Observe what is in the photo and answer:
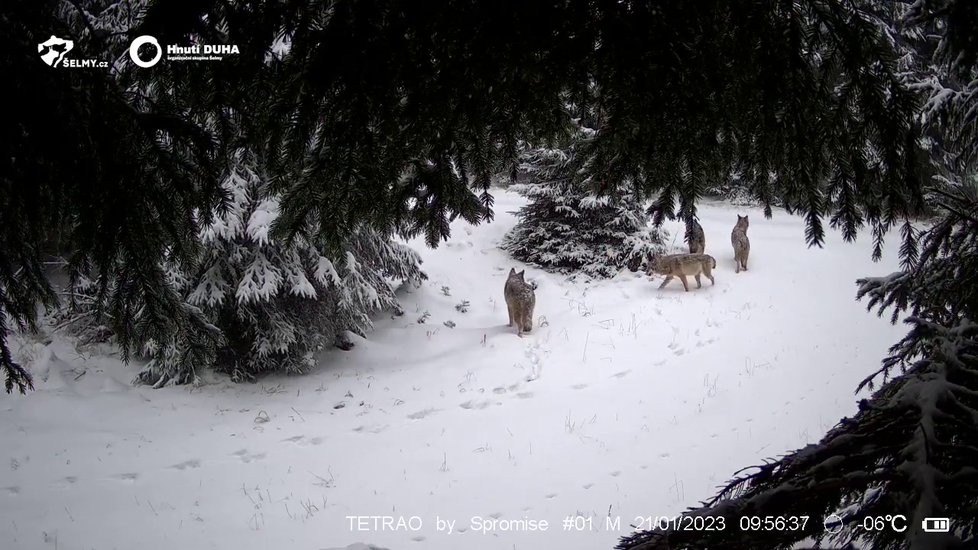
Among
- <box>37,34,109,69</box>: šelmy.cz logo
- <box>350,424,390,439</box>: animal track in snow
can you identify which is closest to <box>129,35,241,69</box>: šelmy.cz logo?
<box>37,34,109,69</box>: šelmy.cz logo

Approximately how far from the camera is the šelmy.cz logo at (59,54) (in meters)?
1.62

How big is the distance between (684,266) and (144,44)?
9.51 m

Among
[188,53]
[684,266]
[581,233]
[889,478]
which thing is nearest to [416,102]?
[188,53]

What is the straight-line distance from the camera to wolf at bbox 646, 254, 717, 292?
31.8 feet

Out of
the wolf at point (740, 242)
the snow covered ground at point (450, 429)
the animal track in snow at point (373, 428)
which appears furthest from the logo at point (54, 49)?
the wolf at point (740, 242)

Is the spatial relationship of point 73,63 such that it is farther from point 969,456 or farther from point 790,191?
point 969,456

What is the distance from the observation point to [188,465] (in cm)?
515

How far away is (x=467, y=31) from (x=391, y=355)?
695 cm

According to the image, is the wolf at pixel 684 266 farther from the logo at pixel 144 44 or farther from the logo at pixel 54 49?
the logo at pixel 54 49

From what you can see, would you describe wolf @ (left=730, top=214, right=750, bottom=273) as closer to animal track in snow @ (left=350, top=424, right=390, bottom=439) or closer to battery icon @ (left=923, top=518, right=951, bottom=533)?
animal track in snow @ (left=350, top=424, right=390, bottom=439)

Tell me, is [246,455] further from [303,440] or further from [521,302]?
[521,302]

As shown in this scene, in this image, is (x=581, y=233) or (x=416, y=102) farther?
(x=581, y=233)

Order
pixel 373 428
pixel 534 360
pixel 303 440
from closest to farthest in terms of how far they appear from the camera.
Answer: pixel 303 440
pixel 373 428
pixel 534 360

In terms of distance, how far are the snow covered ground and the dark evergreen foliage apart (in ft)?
10.1
